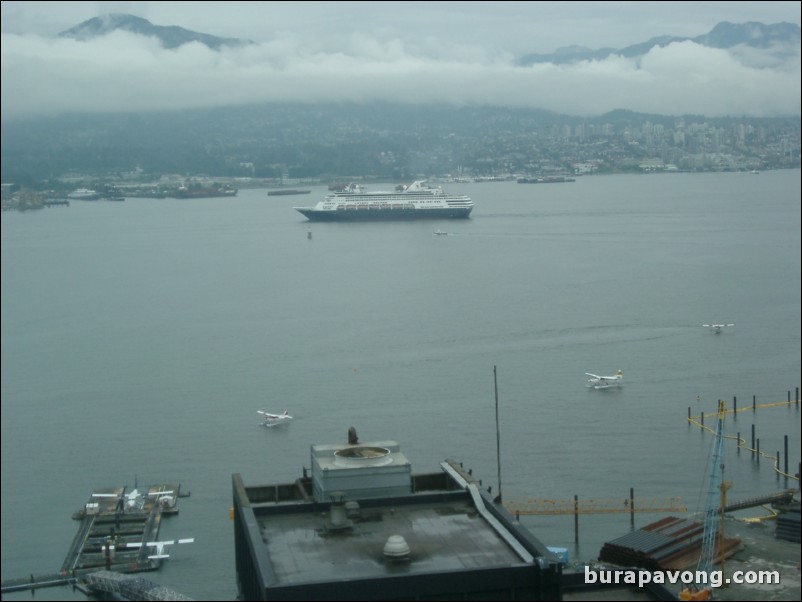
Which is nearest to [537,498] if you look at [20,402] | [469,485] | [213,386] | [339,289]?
[469,485]

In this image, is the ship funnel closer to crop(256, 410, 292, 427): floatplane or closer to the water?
the water

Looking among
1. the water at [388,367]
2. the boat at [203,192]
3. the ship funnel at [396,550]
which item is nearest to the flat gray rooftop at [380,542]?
the ship funnel at [396,550]

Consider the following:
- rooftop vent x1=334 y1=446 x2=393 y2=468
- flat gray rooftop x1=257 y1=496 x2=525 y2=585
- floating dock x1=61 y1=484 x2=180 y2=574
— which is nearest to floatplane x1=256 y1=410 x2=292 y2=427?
floating dock x1=61 y1=484 x2=180 y2=574

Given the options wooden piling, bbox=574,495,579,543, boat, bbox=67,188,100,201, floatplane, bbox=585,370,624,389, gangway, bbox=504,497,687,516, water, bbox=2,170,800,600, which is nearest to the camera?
wooden piling, bbox=574,495,579,543

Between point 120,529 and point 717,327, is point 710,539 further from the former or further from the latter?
point 717,327

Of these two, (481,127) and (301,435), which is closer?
(301,435)

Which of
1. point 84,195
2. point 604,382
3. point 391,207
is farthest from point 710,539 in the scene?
point 84,195

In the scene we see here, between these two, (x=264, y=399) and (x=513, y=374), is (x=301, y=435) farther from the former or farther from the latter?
(x=513, y=374)
